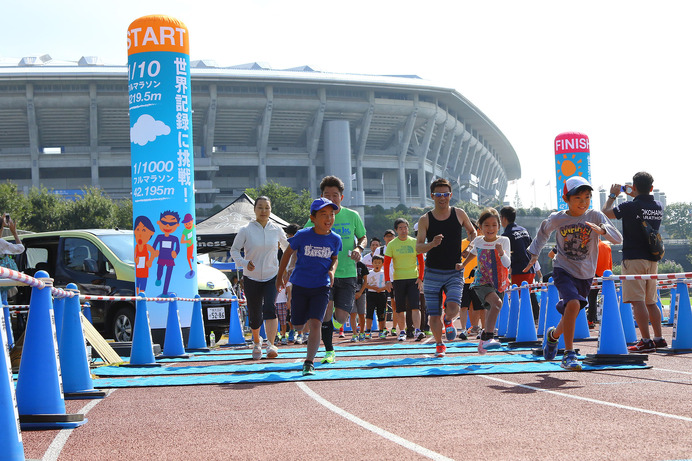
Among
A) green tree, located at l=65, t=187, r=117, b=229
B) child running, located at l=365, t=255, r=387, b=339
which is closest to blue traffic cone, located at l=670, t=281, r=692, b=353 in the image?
child running, located at l=365, t=255, r=387, b=339

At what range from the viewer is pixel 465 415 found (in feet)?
16.1

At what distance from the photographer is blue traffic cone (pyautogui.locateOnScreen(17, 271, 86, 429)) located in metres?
4.76

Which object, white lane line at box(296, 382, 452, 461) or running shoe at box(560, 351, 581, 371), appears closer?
white lane line at box(296, 382, 452, 461)

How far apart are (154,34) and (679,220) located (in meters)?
99.9

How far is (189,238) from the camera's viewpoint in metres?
13.9

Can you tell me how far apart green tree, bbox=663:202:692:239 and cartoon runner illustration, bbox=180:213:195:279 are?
319ft

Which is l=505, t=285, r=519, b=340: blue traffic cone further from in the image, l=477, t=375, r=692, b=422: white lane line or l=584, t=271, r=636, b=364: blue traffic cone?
l=477, t=375, r=692, b=422: white lane line

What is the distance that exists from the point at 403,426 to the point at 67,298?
10.5 ft

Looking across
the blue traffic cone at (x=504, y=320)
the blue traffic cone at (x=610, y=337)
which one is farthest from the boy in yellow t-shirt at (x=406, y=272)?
the blue traffic cone at (x=610, y=337)

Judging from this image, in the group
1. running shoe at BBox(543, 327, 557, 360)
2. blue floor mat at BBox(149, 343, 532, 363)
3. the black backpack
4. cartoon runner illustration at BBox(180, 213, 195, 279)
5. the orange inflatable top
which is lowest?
blue floor mat at BBox(149, 343, 532, 363)

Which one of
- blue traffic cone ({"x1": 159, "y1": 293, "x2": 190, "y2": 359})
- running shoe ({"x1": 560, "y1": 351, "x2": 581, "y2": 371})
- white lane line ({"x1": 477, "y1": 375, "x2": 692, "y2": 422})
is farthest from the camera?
blue traffic cone ({"x1": 159, "y1": 293, "x2": 190, "y2": 359})

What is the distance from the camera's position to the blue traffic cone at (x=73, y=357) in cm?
628

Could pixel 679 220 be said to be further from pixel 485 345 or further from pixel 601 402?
pixel 601 402

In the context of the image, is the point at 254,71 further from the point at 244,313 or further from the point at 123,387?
the point at 123,387
